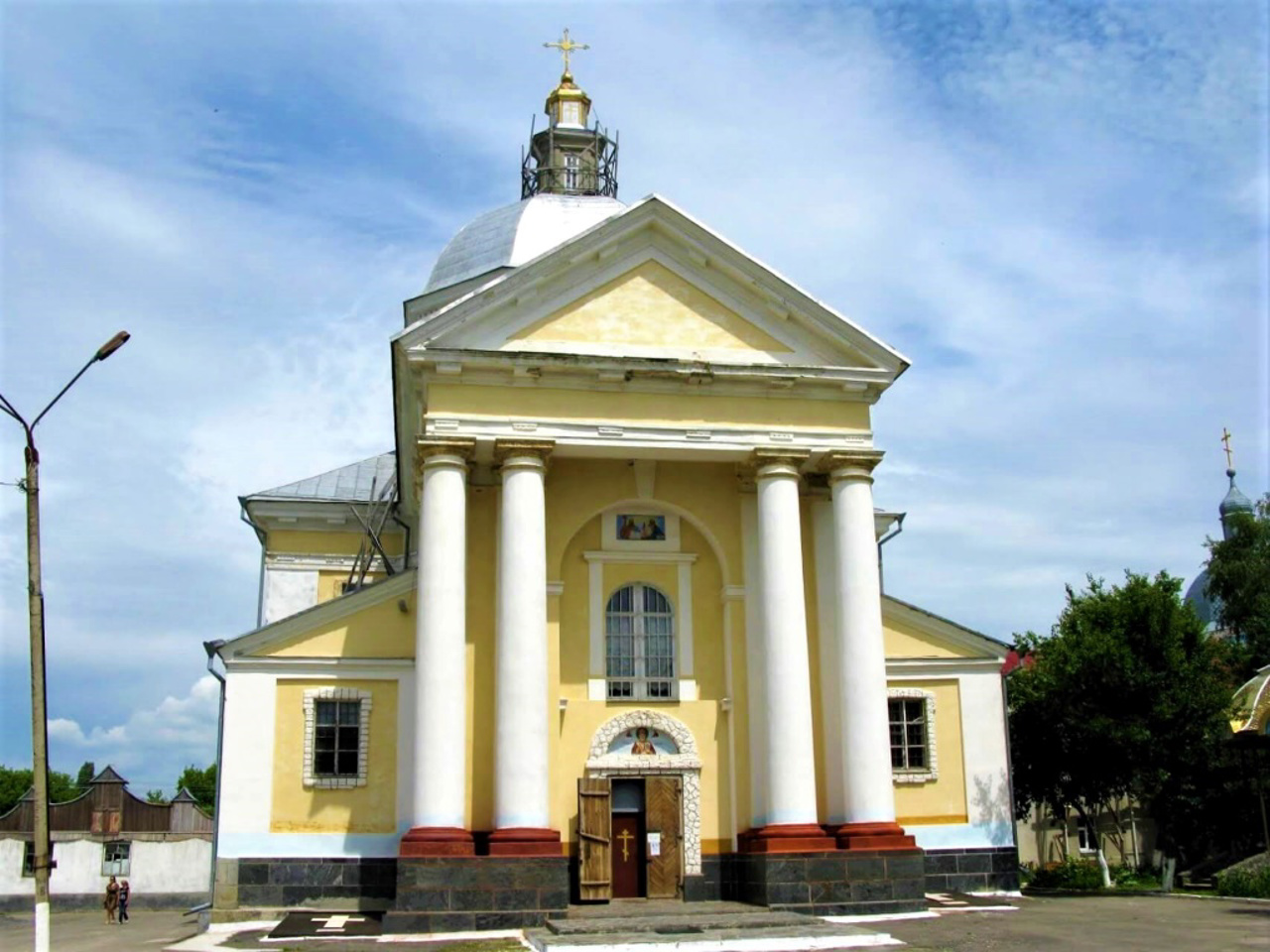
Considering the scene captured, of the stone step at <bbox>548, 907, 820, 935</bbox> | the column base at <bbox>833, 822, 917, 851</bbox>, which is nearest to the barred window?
the stone step at <bbox>548, 907, 820, 935</bbox>

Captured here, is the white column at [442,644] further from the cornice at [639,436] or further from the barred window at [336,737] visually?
the barred window at [336,737]

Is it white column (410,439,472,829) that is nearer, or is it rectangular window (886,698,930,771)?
white column (410,439,472,829)

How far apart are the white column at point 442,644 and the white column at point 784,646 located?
5.11 m

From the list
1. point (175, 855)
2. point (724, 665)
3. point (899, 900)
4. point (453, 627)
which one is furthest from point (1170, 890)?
point (175, 855)

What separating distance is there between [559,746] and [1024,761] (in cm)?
1285

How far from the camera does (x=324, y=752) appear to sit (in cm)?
2333

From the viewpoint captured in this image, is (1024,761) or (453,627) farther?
(1024,761)

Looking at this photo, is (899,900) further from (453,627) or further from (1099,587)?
(1099,587)

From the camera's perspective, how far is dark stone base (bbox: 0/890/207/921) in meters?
40.8

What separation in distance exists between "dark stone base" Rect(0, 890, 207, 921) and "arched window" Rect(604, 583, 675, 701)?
24.3 m

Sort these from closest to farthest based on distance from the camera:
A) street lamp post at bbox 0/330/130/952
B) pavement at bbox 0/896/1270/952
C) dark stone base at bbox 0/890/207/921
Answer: street lamp post at bbox 0/330/130/952, pavement at bbox 0/896/1270/952, dark stone base at bbox 0/890/207/921

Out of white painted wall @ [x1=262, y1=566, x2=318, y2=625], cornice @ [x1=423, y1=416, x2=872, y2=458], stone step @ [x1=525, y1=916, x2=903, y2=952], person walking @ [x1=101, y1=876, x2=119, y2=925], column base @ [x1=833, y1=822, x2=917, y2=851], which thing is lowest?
person walking @ [x1=101, y1=876, x2=119, y2=925]

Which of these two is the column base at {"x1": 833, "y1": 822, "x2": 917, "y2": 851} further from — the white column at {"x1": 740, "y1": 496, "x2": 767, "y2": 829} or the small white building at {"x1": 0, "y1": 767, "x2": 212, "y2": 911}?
the small white building at {"x1": 0, "y1": 767, "x2": 212, "y2": 911}

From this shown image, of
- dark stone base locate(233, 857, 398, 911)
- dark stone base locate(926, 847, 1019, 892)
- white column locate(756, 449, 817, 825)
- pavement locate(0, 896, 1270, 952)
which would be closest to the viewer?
pavement locate(0, 896, 1270, 952)
